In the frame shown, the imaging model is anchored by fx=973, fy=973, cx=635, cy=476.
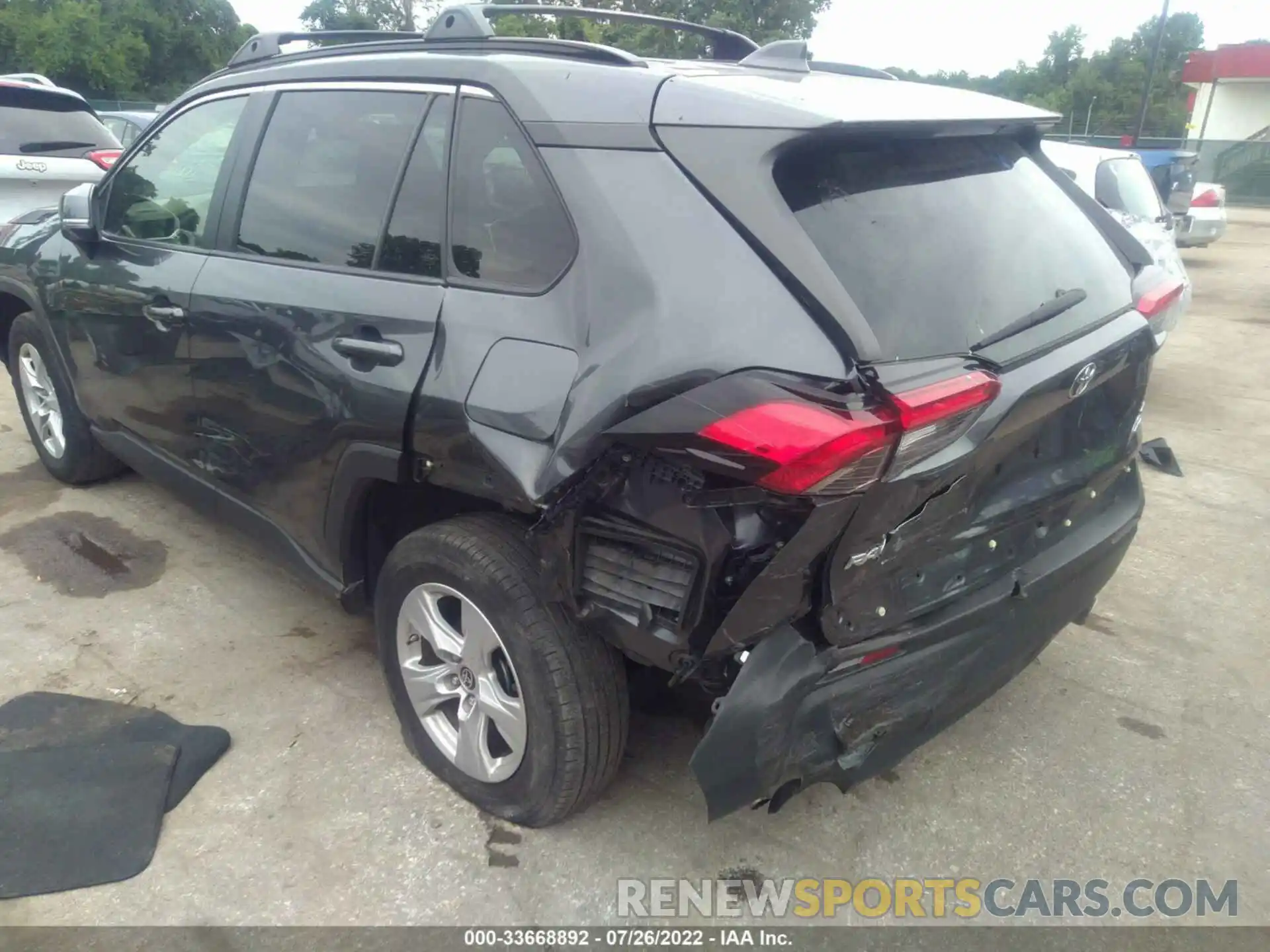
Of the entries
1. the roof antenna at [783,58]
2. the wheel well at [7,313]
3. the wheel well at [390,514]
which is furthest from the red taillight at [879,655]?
the wheel well at [7,313]

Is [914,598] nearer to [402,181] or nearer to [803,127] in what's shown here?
[803,127]

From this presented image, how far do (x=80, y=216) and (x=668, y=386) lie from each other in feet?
10.2

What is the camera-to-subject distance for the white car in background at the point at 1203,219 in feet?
47.6

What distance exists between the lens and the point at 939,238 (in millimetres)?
2209

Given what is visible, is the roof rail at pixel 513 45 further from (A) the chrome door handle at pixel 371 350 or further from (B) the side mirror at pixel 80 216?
(B) the side mirror at pixel 80 216

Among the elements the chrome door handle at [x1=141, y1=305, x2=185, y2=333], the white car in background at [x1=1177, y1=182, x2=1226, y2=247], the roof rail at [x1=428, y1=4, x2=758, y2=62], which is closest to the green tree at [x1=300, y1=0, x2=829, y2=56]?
the roof rail at [x1=428, y1=4, x2=758, y2=62]

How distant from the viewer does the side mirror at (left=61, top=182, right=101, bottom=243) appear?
3.73 m

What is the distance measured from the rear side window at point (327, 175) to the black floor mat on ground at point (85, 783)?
4.89 ft

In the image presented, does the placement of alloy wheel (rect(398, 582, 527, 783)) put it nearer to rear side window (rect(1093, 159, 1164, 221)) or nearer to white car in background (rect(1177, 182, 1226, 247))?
rear side window (rect(1093, 159, 1164, 221))

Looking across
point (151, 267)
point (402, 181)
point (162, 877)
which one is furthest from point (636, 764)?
point (151, 267)

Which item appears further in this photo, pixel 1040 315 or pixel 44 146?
pixel 44 146

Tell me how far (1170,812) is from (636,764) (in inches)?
59.3

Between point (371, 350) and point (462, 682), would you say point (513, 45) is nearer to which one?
point (371, 350)

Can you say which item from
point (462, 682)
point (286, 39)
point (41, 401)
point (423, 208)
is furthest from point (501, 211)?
point (41, 401)
